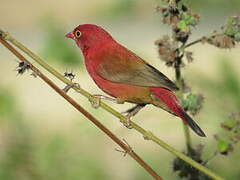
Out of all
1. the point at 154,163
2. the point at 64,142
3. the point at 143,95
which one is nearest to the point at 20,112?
the point at 64,142

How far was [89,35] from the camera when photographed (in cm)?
425

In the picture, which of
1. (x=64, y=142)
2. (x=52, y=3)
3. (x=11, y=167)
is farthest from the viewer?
(x=52, y=3)

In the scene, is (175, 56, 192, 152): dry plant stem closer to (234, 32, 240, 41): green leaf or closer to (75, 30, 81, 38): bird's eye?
(234, 32, 240, 41): green leaf

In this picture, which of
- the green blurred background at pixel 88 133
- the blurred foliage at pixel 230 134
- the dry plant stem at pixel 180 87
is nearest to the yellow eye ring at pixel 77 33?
the green blurred background at pixel 88 133

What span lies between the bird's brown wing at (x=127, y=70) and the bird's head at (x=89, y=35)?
0.18m

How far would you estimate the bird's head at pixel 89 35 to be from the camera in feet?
13.9

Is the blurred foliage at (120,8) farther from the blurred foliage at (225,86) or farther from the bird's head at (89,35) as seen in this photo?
the bird's head at (89,35)

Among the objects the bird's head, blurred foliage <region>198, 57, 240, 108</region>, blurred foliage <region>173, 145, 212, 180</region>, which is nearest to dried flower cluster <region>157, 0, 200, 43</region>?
blurred foliage <region>173, 145, 212, 180</region>

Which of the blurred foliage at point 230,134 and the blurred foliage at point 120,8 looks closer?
the blurred foliage at point 230,134

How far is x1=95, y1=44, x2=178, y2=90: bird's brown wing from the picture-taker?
3.84 m

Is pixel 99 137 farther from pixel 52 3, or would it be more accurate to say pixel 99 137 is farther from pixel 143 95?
pixel 52 3

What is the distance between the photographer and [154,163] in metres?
5.03

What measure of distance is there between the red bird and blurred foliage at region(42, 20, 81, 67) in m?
0.71

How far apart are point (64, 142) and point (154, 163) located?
0.72 meters
